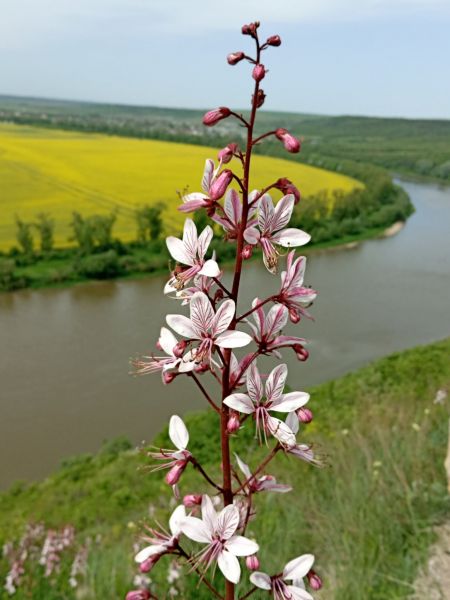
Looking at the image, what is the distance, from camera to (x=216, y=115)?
5.20 ft

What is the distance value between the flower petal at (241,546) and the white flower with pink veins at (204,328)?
46cm

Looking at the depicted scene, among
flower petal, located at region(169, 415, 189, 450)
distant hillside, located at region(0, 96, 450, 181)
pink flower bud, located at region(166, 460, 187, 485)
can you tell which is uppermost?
flower petal, located at region(169, 415, 189, 450)

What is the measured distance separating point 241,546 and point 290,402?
39cm

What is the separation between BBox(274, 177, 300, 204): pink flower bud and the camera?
60.8 inches

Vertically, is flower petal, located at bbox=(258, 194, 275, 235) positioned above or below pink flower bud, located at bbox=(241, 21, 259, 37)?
below

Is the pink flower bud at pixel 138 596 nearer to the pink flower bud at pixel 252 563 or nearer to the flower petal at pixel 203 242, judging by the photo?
the pink flower bud at pixel 252 563

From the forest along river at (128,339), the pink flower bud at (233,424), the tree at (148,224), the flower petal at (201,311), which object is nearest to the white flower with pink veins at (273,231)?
the flower petal at (201,311)

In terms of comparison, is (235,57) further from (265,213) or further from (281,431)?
(281,431)

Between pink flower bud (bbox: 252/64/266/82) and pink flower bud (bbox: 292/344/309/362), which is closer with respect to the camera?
pink flower bud (bbox: 252/64/266/82)

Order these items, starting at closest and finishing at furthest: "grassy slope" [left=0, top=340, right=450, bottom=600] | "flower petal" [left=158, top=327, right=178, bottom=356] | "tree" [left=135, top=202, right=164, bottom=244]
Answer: "flower petal" [left=158, top=327, right=178, bottom=356]
"grassy slope" [left=0, top=340, right=450, bottom=600]
"tree" [left=135, top=202, right=164, bottom=244]

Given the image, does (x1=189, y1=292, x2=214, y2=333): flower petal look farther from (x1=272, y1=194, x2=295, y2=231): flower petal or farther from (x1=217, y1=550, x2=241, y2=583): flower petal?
(x1=217, y1=550, x2=241, y2=583): flower petal

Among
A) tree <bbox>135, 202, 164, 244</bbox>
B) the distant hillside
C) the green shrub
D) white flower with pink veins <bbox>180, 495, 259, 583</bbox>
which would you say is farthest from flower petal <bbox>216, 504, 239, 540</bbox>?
the distant hillside

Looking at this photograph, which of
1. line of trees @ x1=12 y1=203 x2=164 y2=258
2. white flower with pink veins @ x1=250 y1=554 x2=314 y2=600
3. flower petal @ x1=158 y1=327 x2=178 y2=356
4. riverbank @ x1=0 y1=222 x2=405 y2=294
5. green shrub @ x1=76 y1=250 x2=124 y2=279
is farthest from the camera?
line of trees @ x1=12 y1=203 x2=164 y2=258

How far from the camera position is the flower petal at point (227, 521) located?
4.79ft
